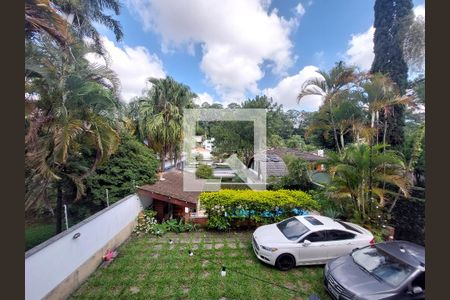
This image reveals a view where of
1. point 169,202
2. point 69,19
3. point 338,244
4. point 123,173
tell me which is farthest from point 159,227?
point 69,19

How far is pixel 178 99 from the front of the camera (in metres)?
13.8

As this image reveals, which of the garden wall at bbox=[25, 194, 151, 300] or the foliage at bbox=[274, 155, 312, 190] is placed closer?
the garden wall at bbox=[25, 194, 151, 300]

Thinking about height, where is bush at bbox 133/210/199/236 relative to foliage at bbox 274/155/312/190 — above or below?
below

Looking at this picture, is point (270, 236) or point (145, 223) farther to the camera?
point (145, 223)

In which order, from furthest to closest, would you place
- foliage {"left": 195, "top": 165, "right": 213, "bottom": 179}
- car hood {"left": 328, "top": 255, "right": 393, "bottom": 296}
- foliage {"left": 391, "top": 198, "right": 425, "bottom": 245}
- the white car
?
1. foliage {"left": 195, "top": 165, "right": 213, "bottom": 179}
2. foliage {"left": 391, "top": 198, "right": 425, "bottom": 245}
3. the white car
4. car hood {"left": 328, "top": 255, "right": 393, "bottom": 296}

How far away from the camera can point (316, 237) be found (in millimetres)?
5711

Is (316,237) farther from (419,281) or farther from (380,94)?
(380,94)

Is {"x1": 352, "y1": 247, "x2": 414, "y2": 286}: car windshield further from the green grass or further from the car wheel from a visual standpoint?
the green grass

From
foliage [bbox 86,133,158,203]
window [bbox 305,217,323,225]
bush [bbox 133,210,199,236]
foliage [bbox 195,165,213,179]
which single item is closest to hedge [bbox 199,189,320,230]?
bush [bbox 133,210,199,236]

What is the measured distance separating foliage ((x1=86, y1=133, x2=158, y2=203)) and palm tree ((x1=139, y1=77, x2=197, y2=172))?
2794 mm

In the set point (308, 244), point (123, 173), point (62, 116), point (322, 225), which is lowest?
point (308, 244)

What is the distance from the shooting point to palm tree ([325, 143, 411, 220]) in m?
6.99

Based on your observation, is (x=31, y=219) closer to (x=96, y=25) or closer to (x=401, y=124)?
(x=96, y=25)

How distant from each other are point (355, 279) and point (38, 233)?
965 centimetres
